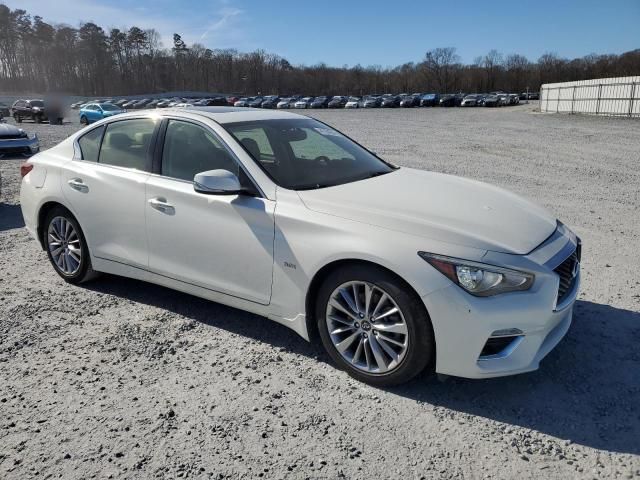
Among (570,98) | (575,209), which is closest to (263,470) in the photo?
(575,209)

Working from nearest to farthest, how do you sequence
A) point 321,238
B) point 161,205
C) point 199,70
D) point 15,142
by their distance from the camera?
1. point 321,238
2. point 161,205
3. point 15,142
4. point 199,70

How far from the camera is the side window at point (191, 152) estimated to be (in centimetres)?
386

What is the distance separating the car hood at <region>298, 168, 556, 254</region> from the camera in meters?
3.00

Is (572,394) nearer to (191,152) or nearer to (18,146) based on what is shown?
(191,152)

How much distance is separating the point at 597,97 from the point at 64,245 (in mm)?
41295

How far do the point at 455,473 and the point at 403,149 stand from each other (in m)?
14.8

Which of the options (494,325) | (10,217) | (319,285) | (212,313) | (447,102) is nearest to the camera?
(494,325)

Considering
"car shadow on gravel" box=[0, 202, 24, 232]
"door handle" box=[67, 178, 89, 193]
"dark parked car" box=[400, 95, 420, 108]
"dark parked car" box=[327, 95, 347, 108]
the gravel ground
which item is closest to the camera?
the gravel ground

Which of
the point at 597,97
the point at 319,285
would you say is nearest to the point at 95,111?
the point at 319,285

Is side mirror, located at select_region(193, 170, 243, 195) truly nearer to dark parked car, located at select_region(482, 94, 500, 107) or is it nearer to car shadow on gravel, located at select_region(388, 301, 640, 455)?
car shadow on gravel, located at select_region(388, 301, 640, 455)

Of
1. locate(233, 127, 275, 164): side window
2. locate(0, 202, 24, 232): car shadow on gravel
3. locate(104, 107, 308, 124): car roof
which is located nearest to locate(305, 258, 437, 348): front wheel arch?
locate(233, 127, 275, 164): side window

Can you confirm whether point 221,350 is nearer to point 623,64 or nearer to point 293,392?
point 293,392

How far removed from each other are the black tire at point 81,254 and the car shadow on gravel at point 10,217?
8.94 feet

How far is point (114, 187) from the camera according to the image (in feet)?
14.1
